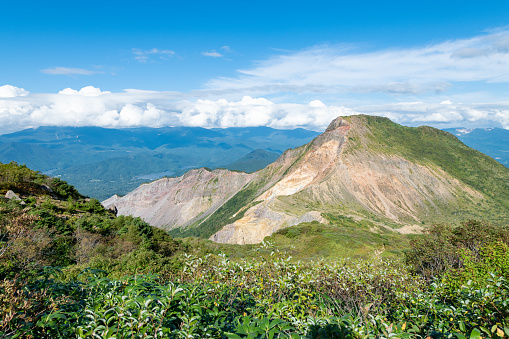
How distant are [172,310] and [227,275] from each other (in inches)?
132

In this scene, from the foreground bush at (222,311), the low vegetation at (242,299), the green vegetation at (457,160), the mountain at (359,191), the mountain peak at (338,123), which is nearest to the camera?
the foreground bush at (222,311)

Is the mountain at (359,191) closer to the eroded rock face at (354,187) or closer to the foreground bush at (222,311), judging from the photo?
the eroded rock face at (354,187)

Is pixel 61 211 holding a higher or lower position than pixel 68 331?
lower

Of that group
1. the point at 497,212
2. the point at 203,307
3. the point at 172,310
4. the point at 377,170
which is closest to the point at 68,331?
the point at 172,310

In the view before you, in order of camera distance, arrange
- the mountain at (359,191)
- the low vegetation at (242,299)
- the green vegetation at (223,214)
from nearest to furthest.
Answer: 1. the low vegetation at (242,299)
2. the mountain at (359,191)
3. the green vegetation at (223,214)

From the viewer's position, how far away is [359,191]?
416 ft

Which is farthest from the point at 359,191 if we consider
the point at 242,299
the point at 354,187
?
the point at 242,299

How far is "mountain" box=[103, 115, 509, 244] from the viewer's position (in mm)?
98000

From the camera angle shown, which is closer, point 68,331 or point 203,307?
point 68,331

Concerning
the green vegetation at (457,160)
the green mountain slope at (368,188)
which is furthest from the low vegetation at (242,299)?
the green vegetation at (457,160)

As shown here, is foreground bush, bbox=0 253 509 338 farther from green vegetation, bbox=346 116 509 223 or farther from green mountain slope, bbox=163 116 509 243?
green vegetation, bbox=346 116 509 223

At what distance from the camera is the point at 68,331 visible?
413 centimetres

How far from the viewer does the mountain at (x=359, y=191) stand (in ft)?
322

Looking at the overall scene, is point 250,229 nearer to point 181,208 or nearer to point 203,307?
point 203,307
